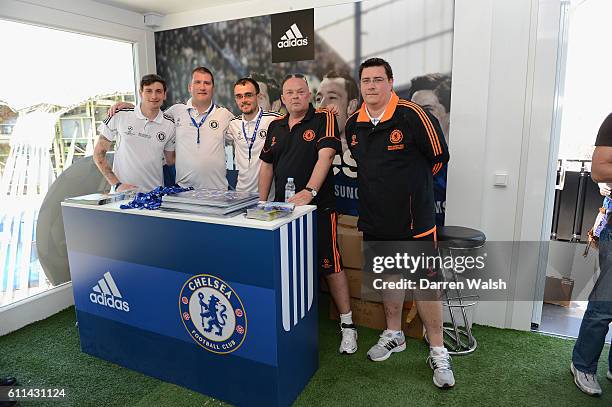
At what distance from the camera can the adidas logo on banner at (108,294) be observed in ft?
7.44

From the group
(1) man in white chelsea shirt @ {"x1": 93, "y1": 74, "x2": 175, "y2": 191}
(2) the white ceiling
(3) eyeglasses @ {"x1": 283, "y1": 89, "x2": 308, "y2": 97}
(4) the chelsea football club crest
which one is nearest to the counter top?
(4) the chelsea football club crest

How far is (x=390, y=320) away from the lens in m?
2.51

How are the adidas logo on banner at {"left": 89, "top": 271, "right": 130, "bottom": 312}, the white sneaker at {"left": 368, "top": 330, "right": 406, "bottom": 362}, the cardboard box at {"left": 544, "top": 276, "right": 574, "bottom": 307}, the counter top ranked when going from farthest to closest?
1. the cardboard box at {"left": 544, "top": 276, "right": 574, "bottom": 307}
2. the white sneaker at {"left": 368, "top": 330, "right": 406, "bottom": 362}
3. the adidas logo on banner at {"left": 89, "top": 271, "right": 130, "bottom": 312}
4. the counter top

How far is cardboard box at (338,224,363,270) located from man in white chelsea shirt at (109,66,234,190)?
3.22ft

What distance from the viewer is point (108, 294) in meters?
2.31

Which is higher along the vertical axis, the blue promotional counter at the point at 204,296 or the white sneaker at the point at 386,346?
the blue promotional counter at the point at 204,296

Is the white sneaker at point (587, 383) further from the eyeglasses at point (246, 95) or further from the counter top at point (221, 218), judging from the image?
the eyeglasses at point (246, 95)

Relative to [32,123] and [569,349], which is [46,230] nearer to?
[32,123]

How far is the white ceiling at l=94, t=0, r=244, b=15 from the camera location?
3.29m

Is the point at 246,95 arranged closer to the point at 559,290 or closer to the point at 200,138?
the point at 200,138

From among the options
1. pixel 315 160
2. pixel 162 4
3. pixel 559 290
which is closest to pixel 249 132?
pixel 315 160

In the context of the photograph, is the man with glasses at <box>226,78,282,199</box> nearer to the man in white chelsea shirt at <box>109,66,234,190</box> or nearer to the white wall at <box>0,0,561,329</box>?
the man in white chelsea shirt at <box>109,66,234,190</box>

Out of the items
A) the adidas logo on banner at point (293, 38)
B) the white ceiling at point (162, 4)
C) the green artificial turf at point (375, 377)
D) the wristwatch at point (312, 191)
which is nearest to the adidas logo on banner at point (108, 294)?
the green artificial turf at point (375, 377)

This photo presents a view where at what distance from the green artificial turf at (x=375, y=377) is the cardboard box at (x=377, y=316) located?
8cm
